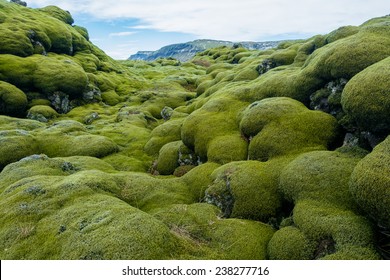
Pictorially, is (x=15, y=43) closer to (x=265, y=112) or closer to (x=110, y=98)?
(x=110, y=98)

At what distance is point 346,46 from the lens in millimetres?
23969

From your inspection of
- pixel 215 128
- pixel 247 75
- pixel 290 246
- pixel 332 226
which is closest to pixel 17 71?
pixel 247 75

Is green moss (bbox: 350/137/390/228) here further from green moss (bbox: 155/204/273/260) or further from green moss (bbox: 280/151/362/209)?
green moss (bbox: 155/204/273/260)

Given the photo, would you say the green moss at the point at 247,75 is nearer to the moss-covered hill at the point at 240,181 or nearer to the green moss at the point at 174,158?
the moss-covered hill at the point at 240,181

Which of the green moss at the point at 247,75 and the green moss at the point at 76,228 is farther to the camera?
the green moss at the point at 247,75

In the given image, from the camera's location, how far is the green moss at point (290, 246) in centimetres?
1384

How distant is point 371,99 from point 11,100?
59.0 m

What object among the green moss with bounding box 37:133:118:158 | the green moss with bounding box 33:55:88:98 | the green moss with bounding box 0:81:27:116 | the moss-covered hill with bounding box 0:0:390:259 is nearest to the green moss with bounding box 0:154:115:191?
the moss-covered hill with bounding box 0:0:390:259

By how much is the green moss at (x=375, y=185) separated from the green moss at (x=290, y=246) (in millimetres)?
3083

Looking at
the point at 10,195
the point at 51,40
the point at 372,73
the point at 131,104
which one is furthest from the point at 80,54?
the point at 372,73

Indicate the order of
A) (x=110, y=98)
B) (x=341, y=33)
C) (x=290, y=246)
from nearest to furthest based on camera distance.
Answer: (x=290, y=246), (x=341, y=33), (x=110, y=98)

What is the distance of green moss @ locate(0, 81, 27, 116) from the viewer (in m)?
55.3

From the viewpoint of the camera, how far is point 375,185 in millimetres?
12438

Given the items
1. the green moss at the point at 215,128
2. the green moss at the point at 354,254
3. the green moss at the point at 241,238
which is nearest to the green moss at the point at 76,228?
the green moss at the point at 241,238
